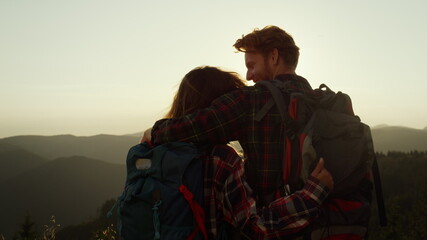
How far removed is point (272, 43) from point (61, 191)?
16333 centimetres

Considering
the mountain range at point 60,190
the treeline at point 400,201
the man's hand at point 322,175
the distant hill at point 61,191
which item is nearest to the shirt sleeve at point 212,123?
the man's hand at point 322,175

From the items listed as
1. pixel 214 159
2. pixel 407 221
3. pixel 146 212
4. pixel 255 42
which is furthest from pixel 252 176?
pixel 407 221

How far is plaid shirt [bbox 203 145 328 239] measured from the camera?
78.6 inches

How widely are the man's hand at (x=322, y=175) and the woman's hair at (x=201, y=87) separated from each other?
0.78m

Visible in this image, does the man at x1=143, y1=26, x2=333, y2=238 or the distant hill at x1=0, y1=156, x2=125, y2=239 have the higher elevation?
the man at x1=143, y1=26, x2=333, y2=238

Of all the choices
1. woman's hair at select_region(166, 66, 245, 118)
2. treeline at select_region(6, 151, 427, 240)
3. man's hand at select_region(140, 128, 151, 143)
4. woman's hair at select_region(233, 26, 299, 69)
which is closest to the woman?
woman's hair at select_region(166, 66, 245, 118)

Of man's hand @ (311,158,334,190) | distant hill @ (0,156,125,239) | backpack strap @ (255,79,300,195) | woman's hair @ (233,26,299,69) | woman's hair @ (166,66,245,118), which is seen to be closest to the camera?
man's hand @ (311,158,334,190)

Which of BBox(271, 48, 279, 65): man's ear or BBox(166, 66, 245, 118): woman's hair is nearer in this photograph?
BBox(166, 66, 245, 118): woman's hair

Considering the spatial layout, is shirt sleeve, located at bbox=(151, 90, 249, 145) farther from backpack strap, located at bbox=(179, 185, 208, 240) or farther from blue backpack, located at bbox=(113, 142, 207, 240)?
backpack strap, located at bbox=(179, 185, 208, 240)

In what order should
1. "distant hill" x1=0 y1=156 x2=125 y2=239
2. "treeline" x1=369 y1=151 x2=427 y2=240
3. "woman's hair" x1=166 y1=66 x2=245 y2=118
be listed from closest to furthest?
"woman's hair" x1=166 y1=66 x2=245 y2=118 → "treeline" x1=369 y1=151 x2=427 y2=240 → "distant hill" x1=0 y1=156 x2=125 y2=239

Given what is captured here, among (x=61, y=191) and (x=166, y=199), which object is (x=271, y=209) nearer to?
(x=166, y=199)

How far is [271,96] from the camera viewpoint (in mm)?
2314

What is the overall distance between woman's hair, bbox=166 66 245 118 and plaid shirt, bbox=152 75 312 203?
0.46 ft

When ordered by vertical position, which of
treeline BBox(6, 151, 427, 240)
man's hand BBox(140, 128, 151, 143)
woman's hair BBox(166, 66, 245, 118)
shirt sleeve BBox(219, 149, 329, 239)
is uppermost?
woman's hair BBox(166, 66, 245, 118)
